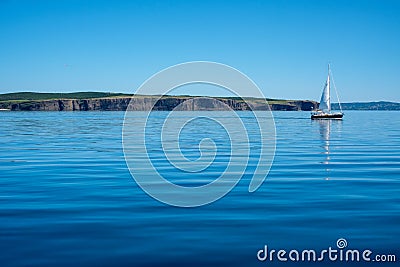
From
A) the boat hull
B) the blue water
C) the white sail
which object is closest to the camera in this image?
the blue water

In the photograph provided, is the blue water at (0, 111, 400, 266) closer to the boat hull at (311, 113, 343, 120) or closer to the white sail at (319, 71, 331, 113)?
the boat hull at (311, 113, 343, 120)

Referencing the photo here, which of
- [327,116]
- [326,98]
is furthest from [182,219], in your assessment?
[326,98]

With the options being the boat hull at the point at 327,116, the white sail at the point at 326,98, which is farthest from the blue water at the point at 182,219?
the white sail at the point at 326,98

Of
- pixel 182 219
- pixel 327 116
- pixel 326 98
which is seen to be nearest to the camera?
pixel 182 219

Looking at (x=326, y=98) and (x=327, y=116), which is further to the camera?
(x=326, y=98)

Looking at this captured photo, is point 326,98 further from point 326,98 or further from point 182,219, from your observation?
point 182,219

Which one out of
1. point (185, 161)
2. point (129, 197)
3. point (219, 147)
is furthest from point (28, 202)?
point (219, 147)

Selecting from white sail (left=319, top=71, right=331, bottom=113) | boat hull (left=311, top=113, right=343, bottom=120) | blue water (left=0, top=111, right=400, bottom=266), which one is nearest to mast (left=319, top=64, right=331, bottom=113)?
white sail (left=319, top=71, right=331, bottom=113)

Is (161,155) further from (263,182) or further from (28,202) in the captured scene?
(28,202)

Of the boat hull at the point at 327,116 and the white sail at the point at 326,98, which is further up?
the white sail at the point at 326,98

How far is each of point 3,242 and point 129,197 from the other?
6.56 meters

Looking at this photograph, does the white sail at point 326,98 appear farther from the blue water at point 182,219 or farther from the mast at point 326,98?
the blue water at point 182,219

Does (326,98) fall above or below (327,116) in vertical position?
above

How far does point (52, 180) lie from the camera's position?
22.8 meters
